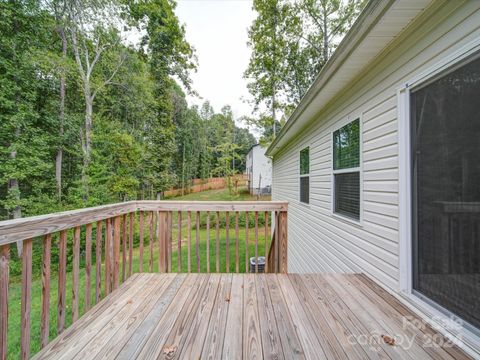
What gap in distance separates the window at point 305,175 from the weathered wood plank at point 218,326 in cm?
305

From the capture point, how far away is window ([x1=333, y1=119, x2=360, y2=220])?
2.55 metres

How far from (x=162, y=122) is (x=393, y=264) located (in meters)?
11.7

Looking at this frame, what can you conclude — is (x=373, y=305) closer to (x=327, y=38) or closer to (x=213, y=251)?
(x=213, y=251)

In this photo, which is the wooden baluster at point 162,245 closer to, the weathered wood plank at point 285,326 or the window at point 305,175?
the weathered wood plank at point 285,326

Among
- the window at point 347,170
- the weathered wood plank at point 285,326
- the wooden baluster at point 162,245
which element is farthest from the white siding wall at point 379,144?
the wooden baluster at point 162,245

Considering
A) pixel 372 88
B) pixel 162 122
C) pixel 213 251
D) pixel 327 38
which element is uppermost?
pixel 327 38

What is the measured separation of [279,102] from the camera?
11.8 meters

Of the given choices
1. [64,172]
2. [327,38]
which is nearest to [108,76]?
[64,172]

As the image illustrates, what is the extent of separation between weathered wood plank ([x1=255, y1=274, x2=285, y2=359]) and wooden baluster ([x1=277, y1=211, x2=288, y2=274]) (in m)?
0.80

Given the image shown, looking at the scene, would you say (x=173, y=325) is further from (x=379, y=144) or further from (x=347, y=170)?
(x=347, y=170)

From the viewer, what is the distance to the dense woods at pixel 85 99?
8008 millimetres

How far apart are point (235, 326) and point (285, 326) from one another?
0.33 m

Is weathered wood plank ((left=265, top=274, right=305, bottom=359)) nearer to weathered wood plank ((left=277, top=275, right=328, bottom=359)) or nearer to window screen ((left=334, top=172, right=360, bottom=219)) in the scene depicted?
weathered wood plank ((left=277, top=275, right=328, bottom=359))

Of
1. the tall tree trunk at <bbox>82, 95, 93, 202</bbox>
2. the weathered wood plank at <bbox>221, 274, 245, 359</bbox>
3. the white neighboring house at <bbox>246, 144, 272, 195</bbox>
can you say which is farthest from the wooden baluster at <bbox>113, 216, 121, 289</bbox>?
the white neighboring house at <bbox>246, 144, 272, 195</bbox>
